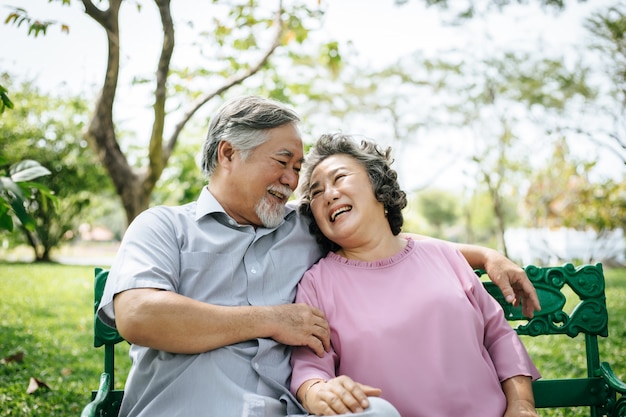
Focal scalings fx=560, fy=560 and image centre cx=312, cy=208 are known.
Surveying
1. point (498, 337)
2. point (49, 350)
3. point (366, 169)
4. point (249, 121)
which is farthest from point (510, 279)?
point (49, 350)

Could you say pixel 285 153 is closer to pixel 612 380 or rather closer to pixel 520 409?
pixel 520 409

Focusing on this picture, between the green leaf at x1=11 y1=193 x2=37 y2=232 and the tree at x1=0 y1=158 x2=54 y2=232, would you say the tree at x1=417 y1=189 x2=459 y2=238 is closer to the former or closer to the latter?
the tree at x1=0 y1=158 x2=54 y2=232

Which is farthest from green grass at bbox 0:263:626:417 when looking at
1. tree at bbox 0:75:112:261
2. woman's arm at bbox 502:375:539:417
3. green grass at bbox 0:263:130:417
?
tree at bbox 0:75:112:261

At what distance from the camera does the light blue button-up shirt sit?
208 cm

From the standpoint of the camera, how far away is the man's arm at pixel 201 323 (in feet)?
6.47

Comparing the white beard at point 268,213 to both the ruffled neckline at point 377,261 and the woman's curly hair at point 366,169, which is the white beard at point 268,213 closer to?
the woman's curly hair at point 366,169

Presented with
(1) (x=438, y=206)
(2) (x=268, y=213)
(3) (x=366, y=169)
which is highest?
(3) (x=366, y=169)

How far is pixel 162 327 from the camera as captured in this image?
1977 mm

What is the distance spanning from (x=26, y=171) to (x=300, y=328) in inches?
48.4

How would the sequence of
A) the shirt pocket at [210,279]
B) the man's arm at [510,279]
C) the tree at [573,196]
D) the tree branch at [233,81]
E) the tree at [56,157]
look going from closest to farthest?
the shirt pocket at [210,279]
the man's arm at [510,279]
the tree branch at [233,81]
the tree at [573,196]
the tree at [56,157]

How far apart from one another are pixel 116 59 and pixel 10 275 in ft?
29.8

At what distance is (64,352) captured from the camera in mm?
5414

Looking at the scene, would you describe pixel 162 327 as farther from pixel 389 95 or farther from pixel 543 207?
pixel 389 95

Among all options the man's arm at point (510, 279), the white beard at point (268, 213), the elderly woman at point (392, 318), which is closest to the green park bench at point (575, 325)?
the man's arm at point (510, 279)
